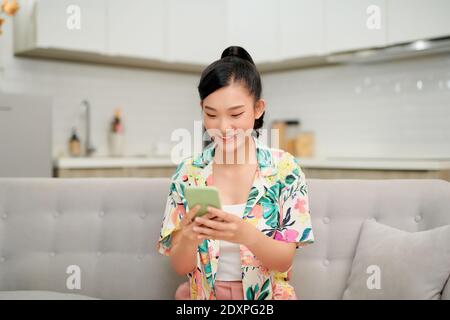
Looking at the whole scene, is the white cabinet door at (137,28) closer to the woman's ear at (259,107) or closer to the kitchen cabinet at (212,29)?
the kitchen cabinet at (212,29)

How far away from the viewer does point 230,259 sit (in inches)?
54.3

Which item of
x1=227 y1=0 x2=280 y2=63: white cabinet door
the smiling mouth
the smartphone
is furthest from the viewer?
x1=227 y1=0 x2=280 y2=63: white cabinet door

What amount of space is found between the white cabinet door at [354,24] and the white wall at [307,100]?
0.41m

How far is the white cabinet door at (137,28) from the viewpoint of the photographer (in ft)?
13.9

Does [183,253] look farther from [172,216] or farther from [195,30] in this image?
[195,30]

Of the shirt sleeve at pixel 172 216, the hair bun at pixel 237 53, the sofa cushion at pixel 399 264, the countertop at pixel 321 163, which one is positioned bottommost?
the sofa cushion at pixel 399 264

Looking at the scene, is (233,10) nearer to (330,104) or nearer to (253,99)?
(330,104)

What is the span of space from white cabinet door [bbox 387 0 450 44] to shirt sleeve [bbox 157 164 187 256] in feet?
9.28

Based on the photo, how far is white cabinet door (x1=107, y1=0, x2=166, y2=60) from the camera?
13.9ft

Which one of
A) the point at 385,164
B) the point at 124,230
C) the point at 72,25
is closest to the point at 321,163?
the point at 385,164

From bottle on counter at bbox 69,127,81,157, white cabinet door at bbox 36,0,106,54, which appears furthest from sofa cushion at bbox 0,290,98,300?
bottle on counter at bbox 69,127,81,157

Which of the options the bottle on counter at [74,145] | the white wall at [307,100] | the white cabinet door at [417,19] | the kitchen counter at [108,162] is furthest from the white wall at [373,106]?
the bottle on counter at [74,145]

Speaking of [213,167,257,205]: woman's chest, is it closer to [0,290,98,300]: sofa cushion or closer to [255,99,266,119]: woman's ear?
[255,99,266,119]: woman's ear
